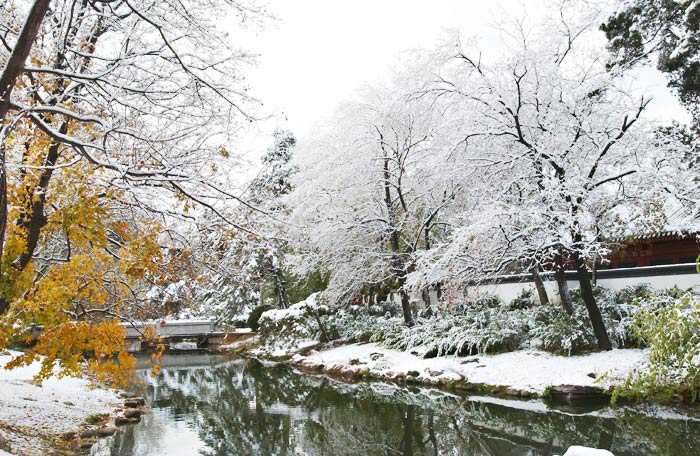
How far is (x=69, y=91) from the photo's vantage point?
534cm

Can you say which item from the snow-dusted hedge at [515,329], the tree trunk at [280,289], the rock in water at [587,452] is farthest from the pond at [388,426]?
the tree trunk at [280,289]

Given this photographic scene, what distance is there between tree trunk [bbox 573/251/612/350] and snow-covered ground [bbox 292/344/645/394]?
0.34 metres

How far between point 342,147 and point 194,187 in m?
13.4

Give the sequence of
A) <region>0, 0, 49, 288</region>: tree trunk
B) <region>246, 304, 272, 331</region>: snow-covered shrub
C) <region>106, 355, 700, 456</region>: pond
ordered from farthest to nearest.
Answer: <region>246, 304, 272, 331</region>: snow-covered shrub
<region>106, 355, 700, 456</region>: pond
<region>0, 0, 49, 288</region>: tree trunk

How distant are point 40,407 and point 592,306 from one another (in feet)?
34.8

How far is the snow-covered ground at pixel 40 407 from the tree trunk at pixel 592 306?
9389mm

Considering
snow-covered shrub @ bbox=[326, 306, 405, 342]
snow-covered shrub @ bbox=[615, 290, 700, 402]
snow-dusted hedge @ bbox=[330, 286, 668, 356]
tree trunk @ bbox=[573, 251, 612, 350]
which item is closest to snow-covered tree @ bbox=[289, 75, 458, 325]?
snow-covered shrub @ bbox=[326, 306, 405, 342]

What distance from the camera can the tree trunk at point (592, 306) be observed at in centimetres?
1091

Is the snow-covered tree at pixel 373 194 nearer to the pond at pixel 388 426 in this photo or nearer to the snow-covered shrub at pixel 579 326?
the snow-covered shrub at pixel 579 326

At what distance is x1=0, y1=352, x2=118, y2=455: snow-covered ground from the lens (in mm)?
6809

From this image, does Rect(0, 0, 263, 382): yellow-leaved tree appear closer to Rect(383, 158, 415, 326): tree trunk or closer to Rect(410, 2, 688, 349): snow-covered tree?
Rect(410, 2, 688, 349): snow-covered tree

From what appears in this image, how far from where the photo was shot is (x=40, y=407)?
855 cm

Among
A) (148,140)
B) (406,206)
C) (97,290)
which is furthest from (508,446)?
(406,206)

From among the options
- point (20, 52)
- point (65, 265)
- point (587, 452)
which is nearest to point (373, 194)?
point (65, 265)
